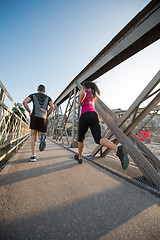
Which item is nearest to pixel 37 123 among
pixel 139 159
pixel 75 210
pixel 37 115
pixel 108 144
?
pixel 37 115

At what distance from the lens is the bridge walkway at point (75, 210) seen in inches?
28.2

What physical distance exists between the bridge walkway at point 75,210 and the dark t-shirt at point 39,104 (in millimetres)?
1369

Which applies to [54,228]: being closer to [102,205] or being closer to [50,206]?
[50,206]

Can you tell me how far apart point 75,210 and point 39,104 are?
216cm

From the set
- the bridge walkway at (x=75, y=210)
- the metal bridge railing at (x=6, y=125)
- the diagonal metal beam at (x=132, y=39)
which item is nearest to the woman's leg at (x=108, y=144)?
the bridge walkway at (x=75, y=210)

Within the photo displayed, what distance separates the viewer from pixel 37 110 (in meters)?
2.45

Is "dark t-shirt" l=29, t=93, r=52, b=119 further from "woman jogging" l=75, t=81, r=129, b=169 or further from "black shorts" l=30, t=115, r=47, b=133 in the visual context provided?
"woman jogging" l=75, t=81, r=129, b=169

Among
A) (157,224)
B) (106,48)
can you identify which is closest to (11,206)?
(157,224)

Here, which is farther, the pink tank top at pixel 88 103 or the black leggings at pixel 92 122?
the pink tank top at pixel 88 103

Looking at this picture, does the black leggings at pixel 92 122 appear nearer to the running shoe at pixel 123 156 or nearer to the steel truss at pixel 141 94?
the steel truss at pixel 141 94

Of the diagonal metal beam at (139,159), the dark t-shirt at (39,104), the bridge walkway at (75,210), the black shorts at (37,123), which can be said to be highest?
the dark t-shirt at (39,104)

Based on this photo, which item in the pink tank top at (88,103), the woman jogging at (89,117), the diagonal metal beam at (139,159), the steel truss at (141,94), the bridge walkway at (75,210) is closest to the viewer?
the bridge walkway at (75,210)

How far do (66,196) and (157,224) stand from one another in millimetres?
823

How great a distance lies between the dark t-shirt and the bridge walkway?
1369mm
